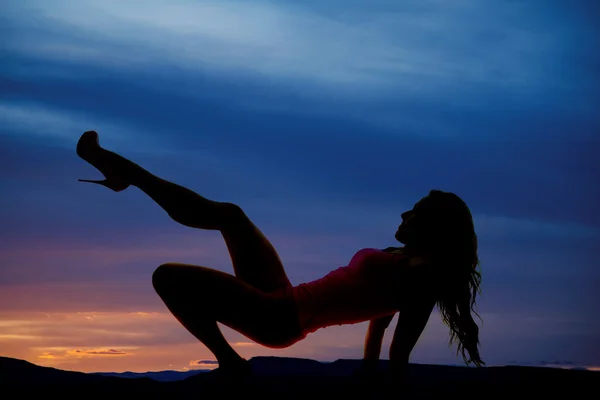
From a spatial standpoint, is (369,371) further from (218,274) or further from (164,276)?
(164,276)

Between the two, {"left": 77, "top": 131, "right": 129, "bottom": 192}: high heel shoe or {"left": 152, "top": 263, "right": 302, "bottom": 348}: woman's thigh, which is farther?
{"left": 77, "top": 131, "right": 129, "bottom": 192}: high heel shoe

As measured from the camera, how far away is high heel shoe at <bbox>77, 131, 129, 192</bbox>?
4551 millimetres

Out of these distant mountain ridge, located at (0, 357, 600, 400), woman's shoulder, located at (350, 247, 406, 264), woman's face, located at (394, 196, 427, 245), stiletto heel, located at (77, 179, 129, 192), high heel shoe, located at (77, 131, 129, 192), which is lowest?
distant mountain ridge, located at (0, 357, 600, 400)

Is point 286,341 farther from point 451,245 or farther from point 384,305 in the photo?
point 451,245

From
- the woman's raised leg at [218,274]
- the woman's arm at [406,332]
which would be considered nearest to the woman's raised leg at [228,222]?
the woman's raised leg at [218,274]

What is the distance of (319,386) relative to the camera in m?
4.04

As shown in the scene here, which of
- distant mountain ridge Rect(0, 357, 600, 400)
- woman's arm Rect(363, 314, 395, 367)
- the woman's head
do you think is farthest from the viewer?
woman's arm Rect(363, 314, 395, 367)

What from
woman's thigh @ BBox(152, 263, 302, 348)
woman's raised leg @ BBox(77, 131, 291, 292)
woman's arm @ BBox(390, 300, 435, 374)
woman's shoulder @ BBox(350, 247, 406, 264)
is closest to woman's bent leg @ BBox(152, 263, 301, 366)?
woman's thigh @ BBox(152, 263, 302, 348)

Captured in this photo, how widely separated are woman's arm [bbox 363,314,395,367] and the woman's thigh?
0.82m

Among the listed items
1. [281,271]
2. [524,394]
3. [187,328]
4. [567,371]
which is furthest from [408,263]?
[567,371]

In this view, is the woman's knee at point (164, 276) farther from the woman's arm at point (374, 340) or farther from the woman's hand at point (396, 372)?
the woman's arm at point (374, 340)

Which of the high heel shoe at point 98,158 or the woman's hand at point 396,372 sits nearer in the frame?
the woman's hand at point 396,372

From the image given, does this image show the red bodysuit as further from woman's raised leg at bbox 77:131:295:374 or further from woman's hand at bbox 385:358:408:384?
woman's hand at bbox 385:358:408:384

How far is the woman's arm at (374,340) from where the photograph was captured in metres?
4.75
